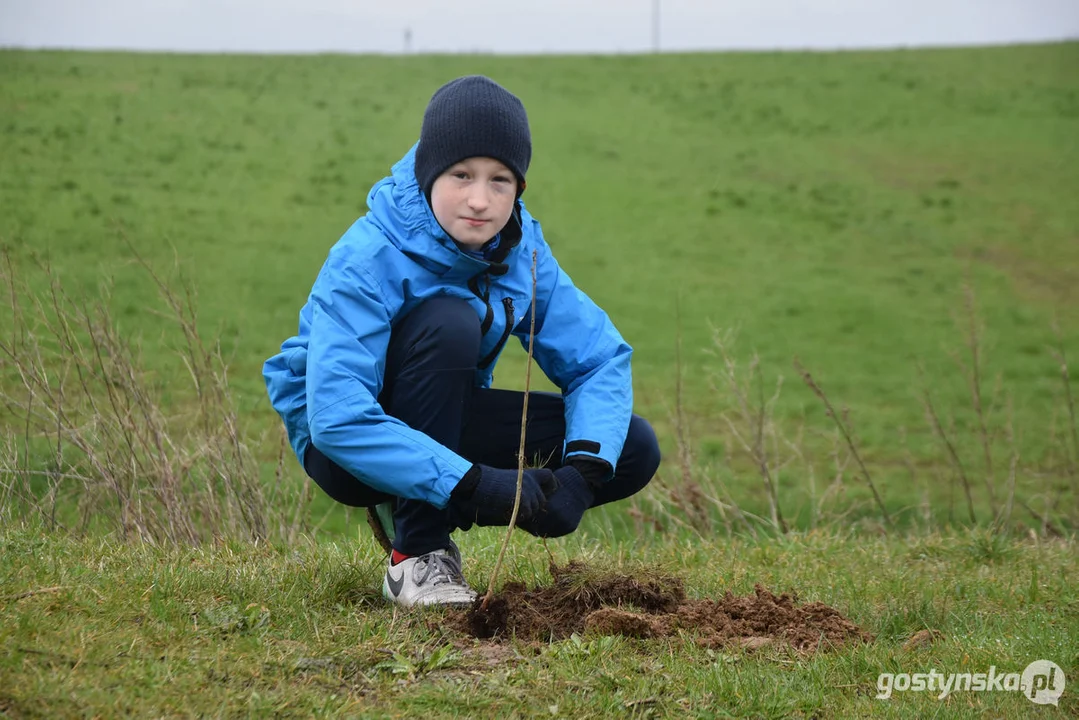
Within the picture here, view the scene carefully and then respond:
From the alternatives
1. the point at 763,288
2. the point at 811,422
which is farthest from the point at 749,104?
the point at 811,422

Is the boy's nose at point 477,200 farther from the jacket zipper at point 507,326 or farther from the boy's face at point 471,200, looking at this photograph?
the jacket zipper at point 507,326

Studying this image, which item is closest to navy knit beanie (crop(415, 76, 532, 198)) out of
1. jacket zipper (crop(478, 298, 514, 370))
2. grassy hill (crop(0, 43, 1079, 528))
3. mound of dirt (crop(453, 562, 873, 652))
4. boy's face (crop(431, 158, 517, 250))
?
boy's face (crop(431, 158, 517, 250))

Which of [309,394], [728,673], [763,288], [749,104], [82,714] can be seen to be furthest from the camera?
[749,104]

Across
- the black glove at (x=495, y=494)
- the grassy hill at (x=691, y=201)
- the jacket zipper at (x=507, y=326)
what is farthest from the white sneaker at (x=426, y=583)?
the grassy hill at (x=691, y=201)

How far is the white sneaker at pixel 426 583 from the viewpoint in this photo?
3256mm

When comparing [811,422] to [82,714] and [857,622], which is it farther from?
[82,714]

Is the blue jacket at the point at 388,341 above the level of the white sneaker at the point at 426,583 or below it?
above

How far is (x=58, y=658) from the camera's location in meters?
2.58

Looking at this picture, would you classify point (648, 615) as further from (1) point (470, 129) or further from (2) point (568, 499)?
(1) point (470, 129)

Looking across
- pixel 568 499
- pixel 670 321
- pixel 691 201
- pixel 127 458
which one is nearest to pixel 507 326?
pixel 568 499

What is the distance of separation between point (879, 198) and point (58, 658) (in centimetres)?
1786

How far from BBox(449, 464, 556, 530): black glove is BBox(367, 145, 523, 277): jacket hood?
25.2 inches

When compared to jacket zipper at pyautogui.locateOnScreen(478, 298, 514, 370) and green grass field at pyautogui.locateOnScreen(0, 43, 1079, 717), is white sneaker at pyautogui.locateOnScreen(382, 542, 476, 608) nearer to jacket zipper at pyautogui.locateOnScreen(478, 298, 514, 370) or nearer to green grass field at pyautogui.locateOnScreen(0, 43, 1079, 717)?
green grass field at pyautogui.locateOnScreen(0, 43, 1079, 717)

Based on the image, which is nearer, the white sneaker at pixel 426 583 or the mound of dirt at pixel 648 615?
the mound of dirt at pixel 648 615
